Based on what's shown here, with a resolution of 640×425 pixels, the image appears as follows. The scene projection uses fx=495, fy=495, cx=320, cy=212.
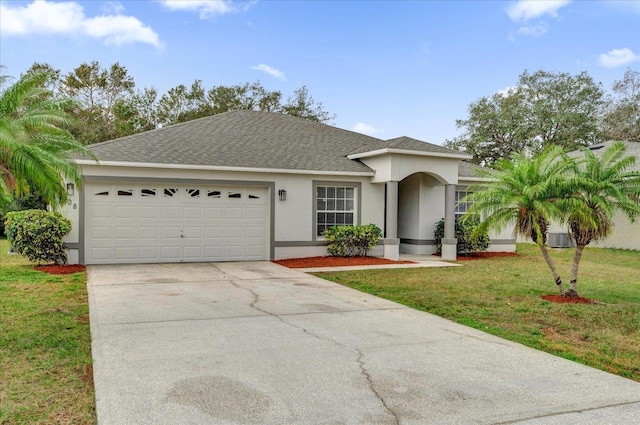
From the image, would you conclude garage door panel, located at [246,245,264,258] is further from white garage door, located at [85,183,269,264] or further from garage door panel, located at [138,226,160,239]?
garage door panel, located at [138,226,160,239]

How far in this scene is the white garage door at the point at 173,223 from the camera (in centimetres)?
1307

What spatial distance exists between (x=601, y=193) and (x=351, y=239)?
7.52 meters

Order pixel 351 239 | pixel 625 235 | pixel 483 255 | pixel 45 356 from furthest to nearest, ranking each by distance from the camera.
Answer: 1. pixel 625 235
2. pixel 483 255
3. pixel 351 239
4. pixel 45 356

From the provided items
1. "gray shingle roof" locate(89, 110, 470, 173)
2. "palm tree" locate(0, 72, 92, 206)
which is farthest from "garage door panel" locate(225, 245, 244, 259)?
"palm tree" locate(0, 72, 92, 206)

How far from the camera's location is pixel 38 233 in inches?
469

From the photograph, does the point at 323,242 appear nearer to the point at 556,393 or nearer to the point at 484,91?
the point at 556,393

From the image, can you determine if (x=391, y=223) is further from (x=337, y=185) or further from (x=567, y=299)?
(x=567, y=299)

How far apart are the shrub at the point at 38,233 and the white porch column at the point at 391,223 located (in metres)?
8.79

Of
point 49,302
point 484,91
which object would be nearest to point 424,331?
point 49,302

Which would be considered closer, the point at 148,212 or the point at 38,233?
the point at 38,233

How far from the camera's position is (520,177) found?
8.75 m

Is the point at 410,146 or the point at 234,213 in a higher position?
the point at 410,146

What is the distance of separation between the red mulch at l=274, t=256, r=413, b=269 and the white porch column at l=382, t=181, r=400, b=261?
1.14 ft

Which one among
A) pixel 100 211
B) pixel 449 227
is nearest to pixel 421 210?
pixel 449 227
